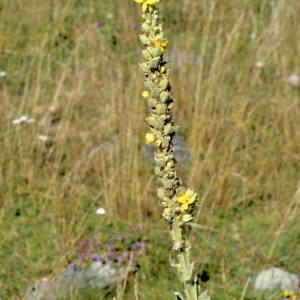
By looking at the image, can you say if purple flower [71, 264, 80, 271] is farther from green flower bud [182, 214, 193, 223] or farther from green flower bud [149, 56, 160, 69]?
green flower bud [149, 56, 160, 69]

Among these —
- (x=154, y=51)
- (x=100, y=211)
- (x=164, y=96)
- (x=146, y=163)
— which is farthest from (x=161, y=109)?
(x=146, y=163)

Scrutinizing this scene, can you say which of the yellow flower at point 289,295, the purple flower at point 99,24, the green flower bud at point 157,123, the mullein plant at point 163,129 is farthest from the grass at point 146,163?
the green flower bud at point 157,123

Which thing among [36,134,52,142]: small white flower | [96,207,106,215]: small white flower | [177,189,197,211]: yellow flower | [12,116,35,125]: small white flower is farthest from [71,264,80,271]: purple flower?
[177,189,197,211]: yellow flower

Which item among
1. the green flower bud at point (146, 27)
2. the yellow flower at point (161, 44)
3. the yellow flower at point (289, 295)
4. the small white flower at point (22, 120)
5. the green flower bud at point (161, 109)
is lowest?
the yellow flower at point (289, 295)

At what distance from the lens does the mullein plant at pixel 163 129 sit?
1.48 m

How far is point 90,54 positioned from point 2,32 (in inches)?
37.8

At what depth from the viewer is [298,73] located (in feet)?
17.6

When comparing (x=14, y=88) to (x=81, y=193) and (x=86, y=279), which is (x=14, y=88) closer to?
(x=81, y=193)

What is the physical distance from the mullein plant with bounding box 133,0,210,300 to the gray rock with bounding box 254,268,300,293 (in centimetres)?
158

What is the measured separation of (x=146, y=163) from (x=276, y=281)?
140 centimetres

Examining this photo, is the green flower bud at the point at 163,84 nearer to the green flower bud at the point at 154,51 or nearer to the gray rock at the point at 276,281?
the green flower bud at the point at 154,51

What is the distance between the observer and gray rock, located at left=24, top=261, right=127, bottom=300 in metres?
2.94

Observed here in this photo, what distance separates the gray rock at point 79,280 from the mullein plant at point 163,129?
4.55ft

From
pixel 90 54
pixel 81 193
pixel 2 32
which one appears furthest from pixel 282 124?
pixel 2 32
